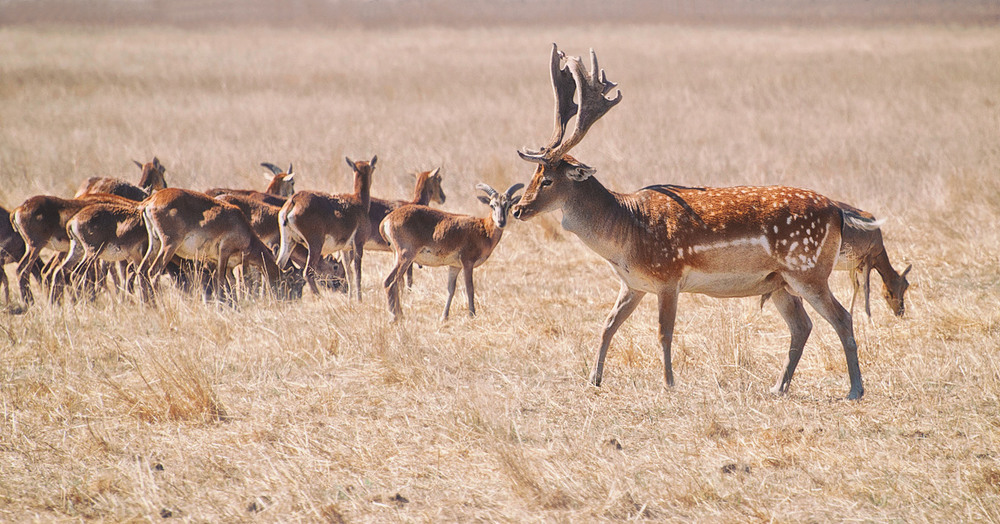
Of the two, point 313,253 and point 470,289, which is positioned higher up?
point 313,253

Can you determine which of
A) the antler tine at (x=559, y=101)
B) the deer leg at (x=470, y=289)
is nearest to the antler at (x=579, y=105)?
the antler tine at (x=559, y=101)

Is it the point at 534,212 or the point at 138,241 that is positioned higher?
the point at 534,212

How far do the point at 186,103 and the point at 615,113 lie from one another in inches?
577

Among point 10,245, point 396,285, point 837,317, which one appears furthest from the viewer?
point 10,245

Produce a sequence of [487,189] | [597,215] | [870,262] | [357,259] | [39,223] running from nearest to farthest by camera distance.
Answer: [597,215] → [870,262] → [487,189] → [39,223] → [357,259]

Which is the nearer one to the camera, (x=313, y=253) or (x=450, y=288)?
(x=450, y=288)

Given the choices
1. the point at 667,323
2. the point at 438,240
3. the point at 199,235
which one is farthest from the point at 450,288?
the point at 667,323

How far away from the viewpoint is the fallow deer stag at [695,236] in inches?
307

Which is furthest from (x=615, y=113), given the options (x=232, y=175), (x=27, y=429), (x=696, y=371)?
(x=27, y=429)

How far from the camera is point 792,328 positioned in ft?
27.1

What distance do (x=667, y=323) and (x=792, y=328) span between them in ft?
3.76

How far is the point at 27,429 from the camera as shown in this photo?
721 centimetres

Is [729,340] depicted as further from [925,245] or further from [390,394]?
[925,245]

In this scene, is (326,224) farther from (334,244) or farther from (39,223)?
(39,223)
